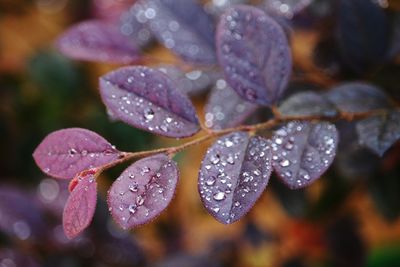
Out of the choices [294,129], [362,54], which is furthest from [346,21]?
[294,129]

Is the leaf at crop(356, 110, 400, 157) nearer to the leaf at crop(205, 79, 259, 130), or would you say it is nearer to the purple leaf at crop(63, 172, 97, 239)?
the leaf at crop(205, 79, 259, 130)

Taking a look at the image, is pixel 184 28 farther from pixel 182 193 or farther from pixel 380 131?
pixel 182 193

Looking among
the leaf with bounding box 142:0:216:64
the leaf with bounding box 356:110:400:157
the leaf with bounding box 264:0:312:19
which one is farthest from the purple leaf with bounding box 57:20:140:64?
the leaf with bounding box 356:110:400:157

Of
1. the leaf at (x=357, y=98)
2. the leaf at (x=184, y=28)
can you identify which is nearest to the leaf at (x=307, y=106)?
the leaf at (x=357, y=98)

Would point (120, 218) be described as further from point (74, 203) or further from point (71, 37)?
point (71, 37)

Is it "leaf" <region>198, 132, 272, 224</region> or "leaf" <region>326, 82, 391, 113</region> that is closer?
"leaf" <region>198, 132, 272, 224</region>

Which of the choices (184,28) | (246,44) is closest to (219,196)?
(246,44)

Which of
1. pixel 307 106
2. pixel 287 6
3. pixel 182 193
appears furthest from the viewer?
pixel 182 193
